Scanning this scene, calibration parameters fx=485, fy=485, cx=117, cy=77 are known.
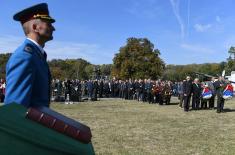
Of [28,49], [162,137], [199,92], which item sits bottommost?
[162,137]

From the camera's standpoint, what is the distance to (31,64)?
2.83 meters

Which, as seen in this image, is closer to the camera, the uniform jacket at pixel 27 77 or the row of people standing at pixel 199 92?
the uniform jacket at pixel 27 77

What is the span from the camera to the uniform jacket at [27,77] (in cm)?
269

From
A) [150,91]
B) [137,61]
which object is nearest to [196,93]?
[150,91]

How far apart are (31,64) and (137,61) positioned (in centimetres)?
6917

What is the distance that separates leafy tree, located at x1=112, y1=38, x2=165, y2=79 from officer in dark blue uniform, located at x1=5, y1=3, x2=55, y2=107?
65918 millimetres

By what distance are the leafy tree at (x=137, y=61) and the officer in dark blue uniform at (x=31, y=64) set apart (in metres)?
65.9

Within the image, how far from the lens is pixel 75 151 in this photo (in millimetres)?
1870

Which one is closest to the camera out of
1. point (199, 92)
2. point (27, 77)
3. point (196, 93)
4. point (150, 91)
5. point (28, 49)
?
point (27, 77)

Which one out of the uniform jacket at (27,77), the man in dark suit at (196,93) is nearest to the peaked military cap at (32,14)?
the uniform jacket at (27,77)

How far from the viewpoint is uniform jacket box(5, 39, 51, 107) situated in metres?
2.69

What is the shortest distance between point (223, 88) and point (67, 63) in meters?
82.4

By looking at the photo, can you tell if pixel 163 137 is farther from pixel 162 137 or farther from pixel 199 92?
pixel 199 92

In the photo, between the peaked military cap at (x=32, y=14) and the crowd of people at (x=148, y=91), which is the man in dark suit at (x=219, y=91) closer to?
the crowd of people at (x=148, y=91)
